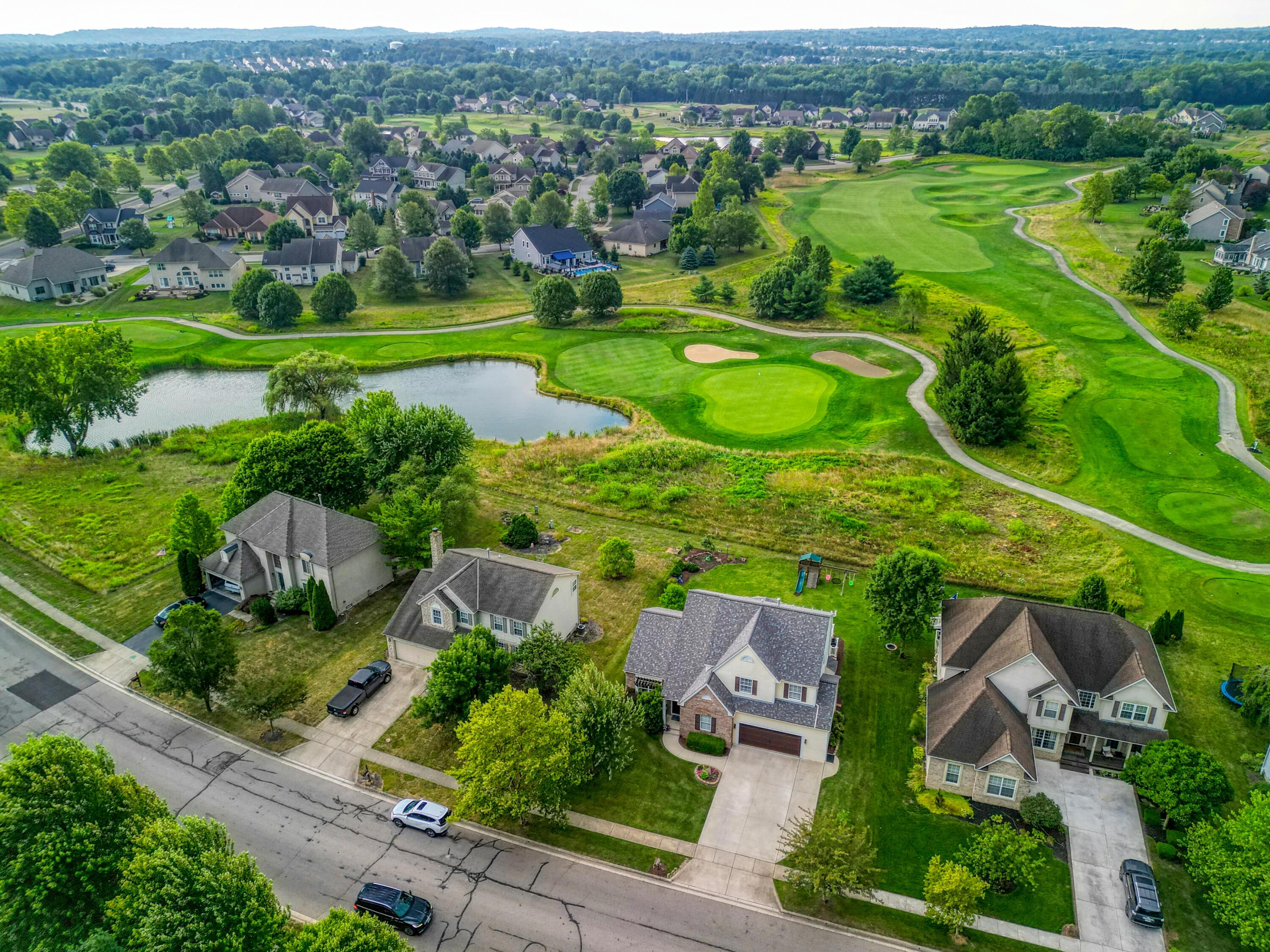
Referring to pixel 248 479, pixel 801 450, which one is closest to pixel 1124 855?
pixel 801 450

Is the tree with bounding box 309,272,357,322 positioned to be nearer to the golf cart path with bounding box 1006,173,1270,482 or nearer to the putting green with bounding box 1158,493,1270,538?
the putting green with bounding box 1158,493,1270,538

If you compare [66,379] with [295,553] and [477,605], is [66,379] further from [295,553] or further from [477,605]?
[477,605]

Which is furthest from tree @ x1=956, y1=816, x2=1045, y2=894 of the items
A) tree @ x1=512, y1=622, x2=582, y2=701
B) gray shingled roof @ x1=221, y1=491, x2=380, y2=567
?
gray shingled roof @ x1=221, y1=491, x2=380, y2=567

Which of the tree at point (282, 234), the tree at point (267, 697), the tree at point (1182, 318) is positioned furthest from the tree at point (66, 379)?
the tree at point (1182, 318)

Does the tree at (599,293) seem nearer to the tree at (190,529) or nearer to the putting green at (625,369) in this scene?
the putting green at (625,369)

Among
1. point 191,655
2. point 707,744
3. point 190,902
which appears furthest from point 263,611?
point 707,744
